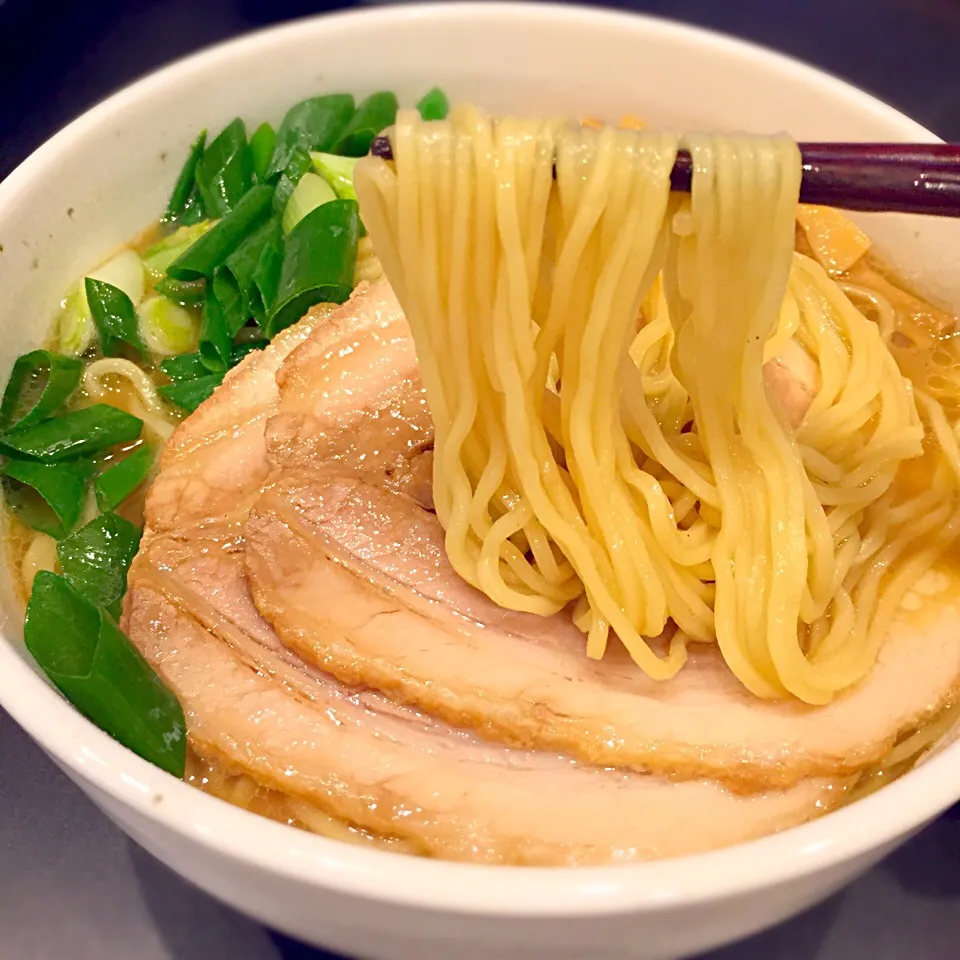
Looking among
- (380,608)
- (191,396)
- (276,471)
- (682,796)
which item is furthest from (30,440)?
(682,796)

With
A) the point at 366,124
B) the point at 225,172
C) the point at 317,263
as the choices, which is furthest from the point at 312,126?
the point at 317,263

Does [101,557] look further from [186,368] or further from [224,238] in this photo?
[224,238]

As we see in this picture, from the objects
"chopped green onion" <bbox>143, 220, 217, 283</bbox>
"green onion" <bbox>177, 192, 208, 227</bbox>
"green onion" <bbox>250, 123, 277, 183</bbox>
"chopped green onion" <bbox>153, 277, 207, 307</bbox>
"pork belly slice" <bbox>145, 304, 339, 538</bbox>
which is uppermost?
"green onion" <bbox>250, 123, 277, 183</bbox>

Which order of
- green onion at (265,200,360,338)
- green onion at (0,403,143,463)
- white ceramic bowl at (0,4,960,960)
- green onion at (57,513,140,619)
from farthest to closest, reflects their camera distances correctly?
1. green onion at (265,200,360,338)
2. green onion at (0,403,143,463)
3. green onion at (57,513,140,619)
4. white ceramic bowl at (0,4,960,960)

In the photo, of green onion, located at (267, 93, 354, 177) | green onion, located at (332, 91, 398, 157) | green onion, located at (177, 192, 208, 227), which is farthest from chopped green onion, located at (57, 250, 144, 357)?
green onion, located at (332, 91, 398, 157)

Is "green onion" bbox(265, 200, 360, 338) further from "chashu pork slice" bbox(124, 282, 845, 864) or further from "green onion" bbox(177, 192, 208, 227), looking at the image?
"chashu pork slice" bbox(124, 282, 845, 864)
